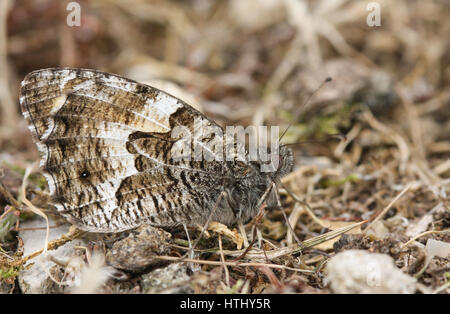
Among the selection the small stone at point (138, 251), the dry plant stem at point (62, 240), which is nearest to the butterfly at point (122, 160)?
the dry plant stem at point (62, 240)

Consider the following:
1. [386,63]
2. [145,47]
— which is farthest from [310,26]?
[145,47]

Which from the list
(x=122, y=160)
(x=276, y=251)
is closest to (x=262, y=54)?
(x=122, y=160)

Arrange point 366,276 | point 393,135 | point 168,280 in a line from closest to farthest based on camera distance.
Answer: point 366,276 → point 168,280 → point 393,135

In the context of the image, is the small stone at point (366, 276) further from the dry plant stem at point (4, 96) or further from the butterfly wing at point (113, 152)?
the dry plant stem at point (4, 96)

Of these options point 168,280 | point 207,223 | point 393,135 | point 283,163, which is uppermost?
point 393,135

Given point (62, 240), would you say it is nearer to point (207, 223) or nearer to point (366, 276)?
point (207, 223)
